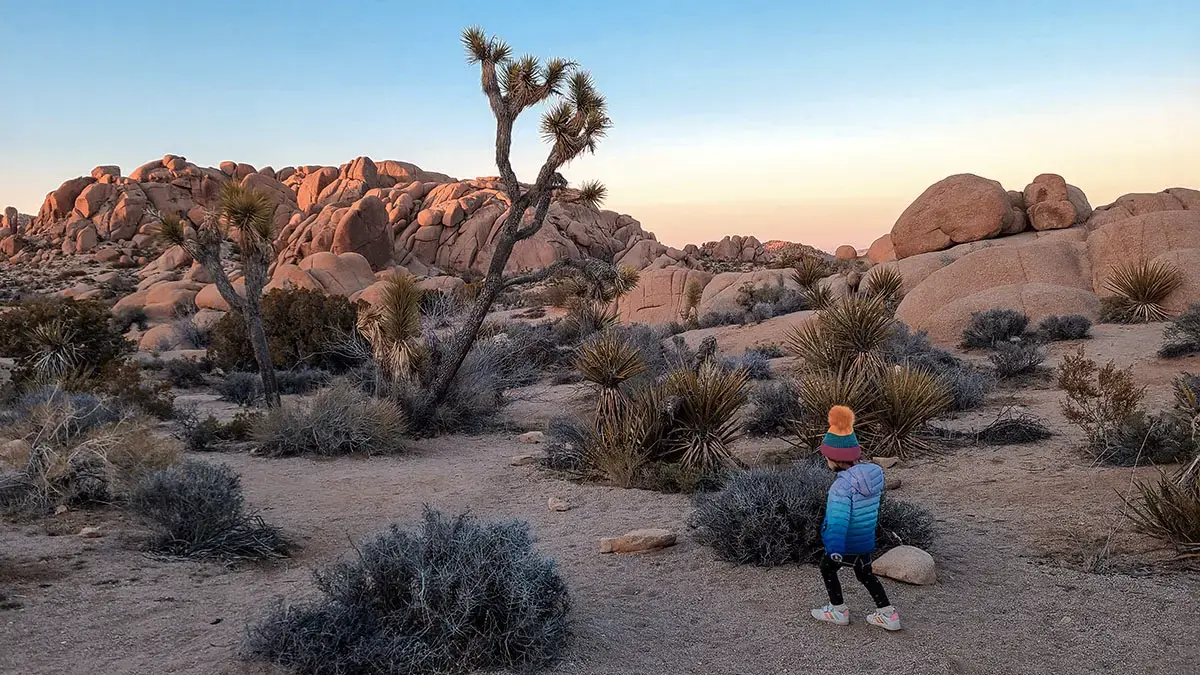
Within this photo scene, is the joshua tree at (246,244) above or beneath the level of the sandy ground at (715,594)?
above

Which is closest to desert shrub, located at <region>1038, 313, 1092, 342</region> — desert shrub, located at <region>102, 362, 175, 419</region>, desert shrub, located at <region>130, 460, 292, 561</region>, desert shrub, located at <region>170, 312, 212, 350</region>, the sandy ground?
the sandy ground

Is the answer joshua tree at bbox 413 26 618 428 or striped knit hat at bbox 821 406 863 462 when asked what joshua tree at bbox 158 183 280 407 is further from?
striped knit hat at bbox 821 406 863 462

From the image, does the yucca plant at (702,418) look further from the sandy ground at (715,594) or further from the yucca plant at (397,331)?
the yucca plant at (397,331)

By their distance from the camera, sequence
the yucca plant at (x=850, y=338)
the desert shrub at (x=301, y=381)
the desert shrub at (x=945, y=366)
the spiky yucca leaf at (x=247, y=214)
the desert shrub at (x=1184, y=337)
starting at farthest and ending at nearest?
the desert shrub at (x=301, y=381), the desert shrub at (x=1184, y=337), the spiky yucca leaf at (x=247, y=214), the desert shrub at (x=945, y=366), the yucca plant at (x=850, y=338)

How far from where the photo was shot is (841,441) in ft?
16.6

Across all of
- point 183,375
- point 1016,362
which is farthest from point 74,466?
point 1016,362

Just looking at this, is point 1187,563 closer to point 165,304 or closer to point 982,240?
point 982,240

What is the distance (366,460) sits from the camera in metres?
11.1

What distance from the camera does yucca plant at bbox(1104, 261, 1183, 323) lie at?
704 inches

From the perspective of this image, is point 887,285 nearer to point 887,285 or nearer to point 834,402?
point 887,285

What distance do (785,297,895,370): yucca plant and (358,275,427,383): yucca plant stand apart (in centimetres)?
647

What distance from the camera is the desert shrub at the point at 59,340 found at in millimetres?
15052

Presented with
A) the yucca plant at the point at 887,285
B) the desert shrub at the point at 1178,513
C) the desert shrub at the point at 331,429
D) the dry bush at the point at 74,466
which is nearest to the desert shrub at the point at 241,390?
the desert shrub at the point at 331,429

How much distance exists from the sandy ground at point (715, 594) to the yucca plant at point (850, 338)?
2.62 meters
